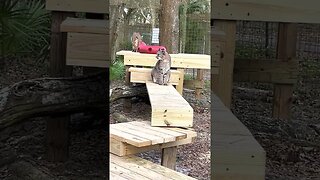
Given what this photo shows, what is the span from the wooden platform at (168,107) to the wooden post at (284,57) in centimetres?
29

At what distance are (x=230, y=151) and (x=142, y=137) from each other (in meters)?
0.28

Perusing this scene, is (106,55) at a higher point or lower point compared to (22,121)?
higher

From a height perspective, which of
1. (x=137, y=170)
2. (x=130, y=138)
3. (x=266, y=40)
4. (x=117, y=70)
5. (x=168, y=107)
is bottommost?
(x=137, y=170)

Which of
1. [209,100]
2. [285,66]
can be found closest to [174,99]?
[209,100]

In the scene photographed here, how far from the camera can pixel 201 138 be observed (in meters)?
1.54

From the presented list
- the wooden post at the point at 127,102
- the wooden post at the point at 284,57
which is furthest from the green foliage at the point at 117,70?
the wooden post at the point at 284,57

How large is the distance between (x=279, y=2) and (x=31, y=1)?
83 cm

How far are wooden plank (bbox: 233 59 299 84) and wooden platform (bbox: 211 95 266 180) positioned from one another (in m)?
0.13

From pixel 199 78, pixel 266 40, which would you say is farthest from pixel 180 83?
pixel 266 40

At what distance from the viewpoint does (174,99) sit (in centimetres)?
156

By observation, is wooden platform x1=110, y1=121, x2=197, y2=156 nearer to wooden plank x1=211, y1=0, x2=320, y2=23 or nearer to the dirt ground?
the dirt ground

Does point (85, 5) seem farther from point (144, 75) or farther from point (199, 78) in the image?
point (199, 78)

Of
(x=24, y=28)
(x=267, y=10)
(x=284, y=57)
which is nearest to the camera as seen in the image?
(x=267, y=10)

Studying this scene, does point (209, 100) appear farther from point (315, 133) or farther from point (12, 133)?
point (12, 133)
